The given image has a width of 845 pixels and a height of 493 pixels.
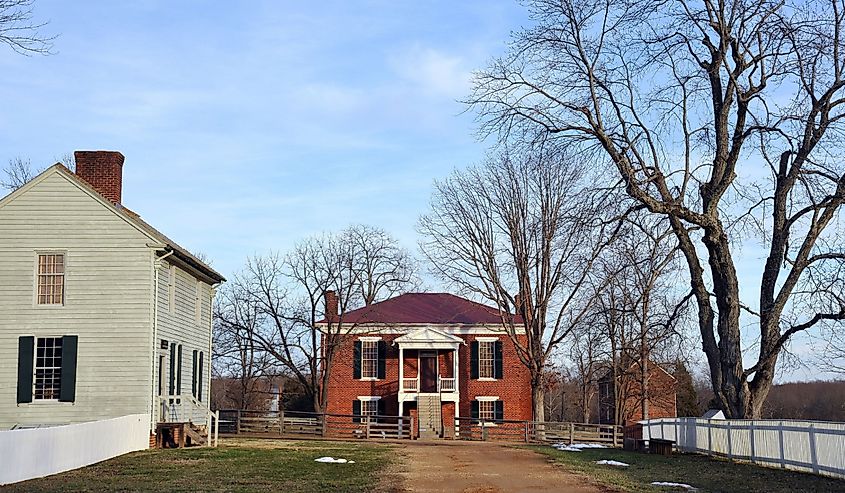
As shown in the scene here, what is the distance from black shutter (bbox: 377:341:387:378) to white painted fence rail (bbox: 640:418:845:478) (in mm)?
21088

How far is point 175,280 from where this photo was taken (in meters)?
29.3

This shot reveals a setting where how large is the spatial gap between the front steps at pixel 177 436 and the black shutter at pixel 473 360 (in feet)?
69.4

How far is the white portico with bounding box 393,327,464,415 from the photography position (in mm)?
46938

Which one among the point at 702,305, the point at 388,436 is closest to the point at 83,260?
the point at 702,305

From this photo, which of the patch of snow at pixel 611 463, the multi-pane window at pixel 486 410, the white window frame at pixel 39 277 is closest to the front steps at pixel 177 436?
the white window frame at pixel 39 277

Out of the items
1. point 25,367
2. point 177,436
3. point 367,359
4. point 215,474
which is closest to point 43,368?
point 25,367

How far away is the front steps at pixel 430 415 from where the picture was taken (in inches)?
1788

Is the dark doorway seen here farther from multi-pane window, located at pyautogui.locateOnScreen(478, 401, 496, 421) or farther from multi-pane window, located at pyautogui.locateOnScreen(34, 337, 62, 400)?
multi-pane window, located at pyautogui.locateOnScreen(34, 337, 62, 400)

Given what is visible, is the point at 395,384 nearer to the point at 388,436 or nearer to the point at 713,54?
the point at 388,436

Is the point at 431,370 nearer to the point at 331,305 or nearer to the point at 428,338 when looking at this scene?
the point at 428,338

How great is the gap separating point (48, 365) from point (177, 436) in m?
4.17

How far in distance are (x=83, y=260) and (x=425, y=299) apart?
28654 millimetres

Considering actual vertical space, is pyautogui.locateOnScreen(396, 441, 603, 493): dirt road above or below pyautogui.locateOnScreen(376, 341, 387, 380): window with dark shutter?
below

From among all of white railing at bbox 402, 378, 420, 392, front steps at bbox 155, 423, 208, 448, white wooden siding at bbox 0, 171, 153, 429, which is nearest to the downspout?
white wooden siding at bbox 0, 171, 153, 429
